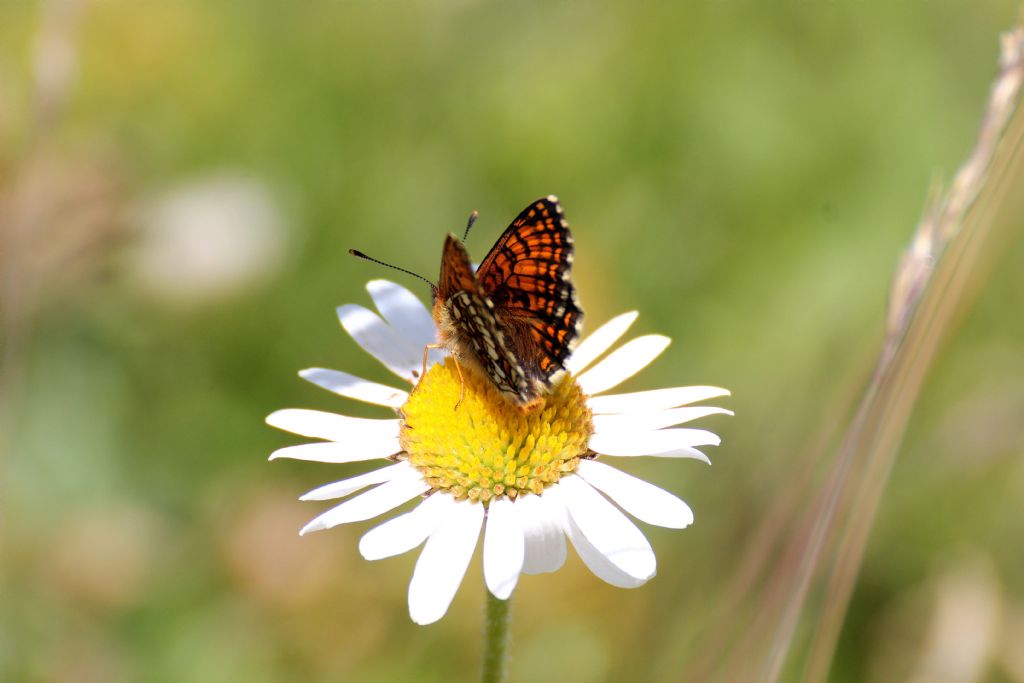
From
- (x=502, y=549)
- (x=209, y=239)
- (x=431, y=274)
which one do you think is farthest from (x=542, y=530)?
(x=209, y=239)

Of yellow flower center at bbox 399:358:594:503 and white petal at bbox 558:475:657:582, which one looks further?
yellow flower center at bbox 399:358:594:503

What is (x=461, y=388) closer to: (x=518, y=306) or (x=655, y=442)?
(x=518, y=306)

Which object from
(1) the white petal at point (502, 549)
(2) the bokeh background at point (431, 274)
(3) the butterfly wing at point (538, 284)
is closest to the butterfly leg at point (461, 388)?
(3) the butterfly wing at point (538, 284)

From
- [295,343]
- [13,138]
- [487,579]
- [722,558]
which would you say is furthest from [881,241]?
[13,138]

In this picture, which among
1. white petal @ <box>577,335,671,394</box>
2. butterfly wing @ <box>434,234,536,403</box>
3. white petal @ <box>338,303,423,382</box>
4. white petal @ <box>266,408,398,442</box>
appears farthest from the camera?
white petal @ <box>338,303,423,382</box>

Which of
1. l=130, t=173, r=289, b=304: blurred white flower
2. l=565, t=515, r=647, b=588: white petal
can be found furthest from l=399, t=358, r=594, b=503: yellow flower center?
l=130, t=173, r=289, b=304: blurred white flower

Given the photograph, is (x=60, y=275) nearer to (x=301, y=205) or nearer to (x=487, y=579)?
(x=301, y=205)

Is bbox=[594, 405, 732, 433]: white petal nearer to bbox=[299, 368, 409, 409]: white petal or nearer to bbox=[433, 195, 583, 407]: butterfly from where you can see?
bbox=[433, 195, 583, 407]: butterfly
